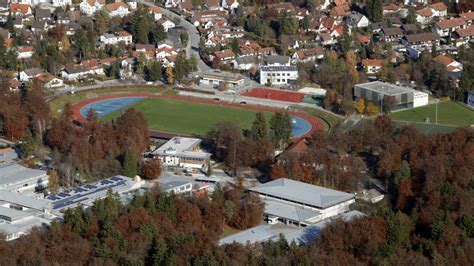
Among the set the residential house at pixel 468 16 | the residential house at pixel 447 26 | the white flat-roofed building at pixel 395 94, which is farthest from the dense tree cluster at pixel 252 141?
the residential house at pixel 468 16

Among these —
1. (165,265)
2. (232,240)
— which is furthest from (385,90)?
(165,265)

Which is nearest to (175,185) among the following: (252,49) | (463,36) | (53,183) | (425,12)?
(53,183)

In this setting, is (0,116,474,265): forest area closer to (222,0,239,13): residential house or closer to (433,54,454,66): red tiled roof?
(433,54,454,66): red tiled roof

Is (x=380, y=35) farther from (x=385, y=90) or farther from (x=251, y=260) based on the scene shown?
(x=251, y=260)

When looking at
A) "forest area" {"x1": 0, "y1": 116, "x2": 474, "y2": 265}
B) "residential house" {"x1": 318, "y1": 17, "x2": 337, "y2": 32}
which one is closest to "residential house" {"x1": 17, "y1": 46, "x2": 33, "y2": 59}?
"residential house" {"x1": 318, "y1": 17, "x2": 337, "y2": 32}

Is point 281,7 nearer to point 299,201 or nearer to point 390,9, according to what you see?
point 390,9
